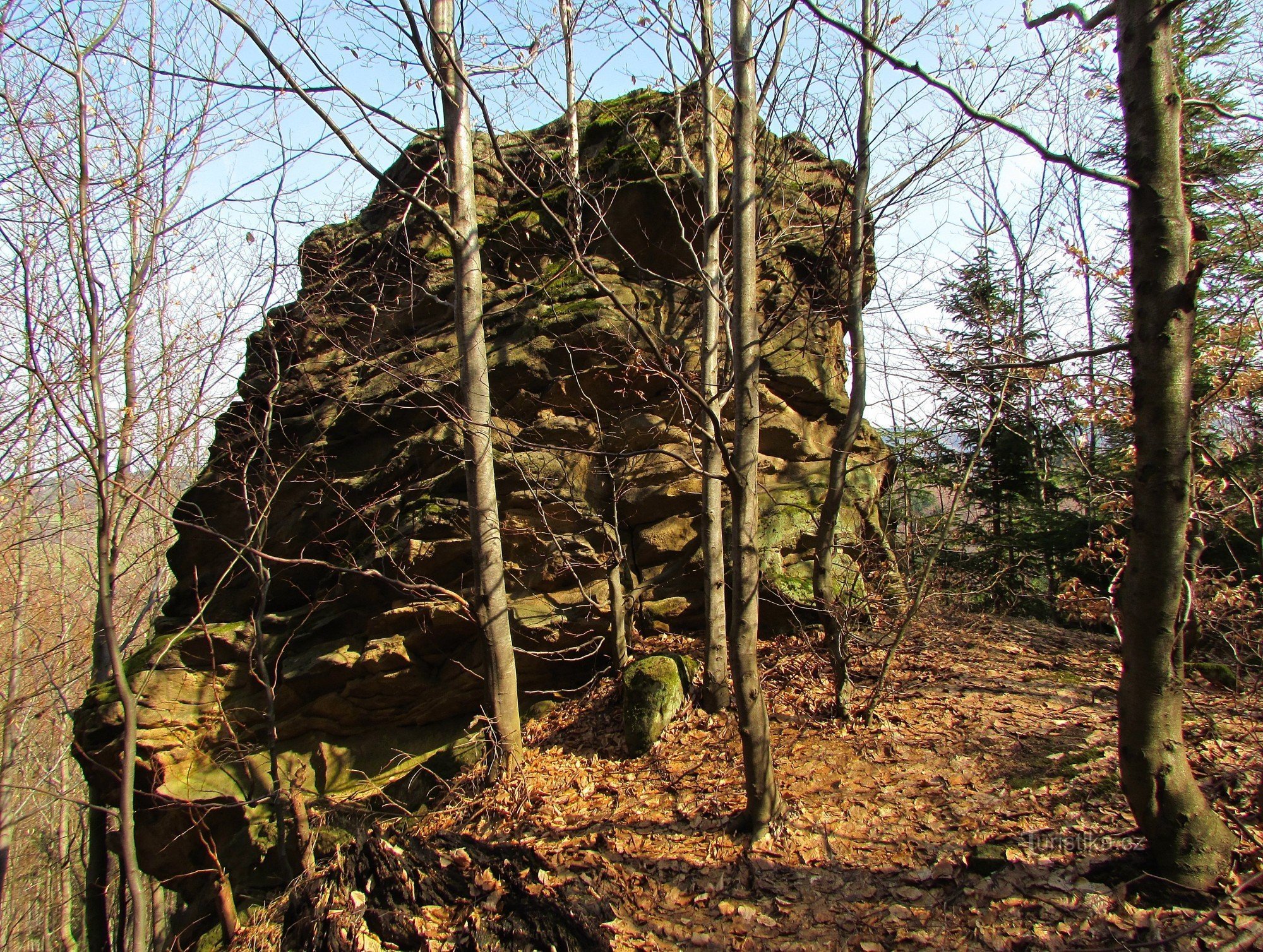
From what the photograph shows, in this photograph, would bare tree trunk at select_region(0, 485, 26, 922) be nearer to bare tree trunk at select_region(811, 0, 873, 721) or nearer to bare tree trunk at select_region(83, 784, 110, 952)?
bare tree trunk at select_region(83, 784, 110, 952)

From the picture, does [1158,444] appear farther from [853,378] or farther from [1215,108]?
[853,378]

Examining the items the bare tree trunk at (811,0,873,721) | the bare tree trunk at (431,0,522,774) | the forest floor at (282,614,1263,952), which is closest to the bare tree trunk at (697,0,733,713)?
the forest floor at (282,614,1263,952)

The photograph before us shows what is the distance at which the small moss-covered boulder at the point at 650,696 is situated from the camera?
6.61 meters

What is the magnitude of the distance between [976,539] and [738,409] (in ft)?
24.9

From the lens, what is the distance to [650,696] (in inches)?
267

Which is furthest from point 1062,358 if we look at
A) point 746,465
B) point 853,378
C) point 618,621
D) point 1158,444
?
point 618,621

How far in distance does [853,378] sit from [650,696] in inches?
155

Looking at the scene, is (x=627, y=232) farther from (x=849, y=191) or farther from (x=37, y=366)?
(x=37, y=366)

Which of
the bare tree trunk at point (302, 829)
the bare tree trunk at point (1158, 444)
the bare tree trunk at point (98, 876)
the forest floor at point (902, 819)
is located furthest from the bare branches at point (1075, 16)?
the bare tree trunk at point (98, 876)

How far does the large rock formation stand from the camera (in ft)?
27.0

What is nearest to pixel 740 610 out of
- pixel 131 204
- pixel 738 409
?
pixel 738 409

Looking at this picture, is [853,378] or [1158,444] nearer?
[1158,444]

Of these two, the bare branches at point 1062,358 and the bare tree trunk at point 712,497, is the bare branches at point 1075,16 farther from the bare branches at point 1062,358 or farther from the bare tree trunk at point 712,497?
the bare tree trunk at point 712,497

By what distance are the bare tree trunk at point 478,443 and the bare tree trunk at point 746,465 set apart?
2.66 m
